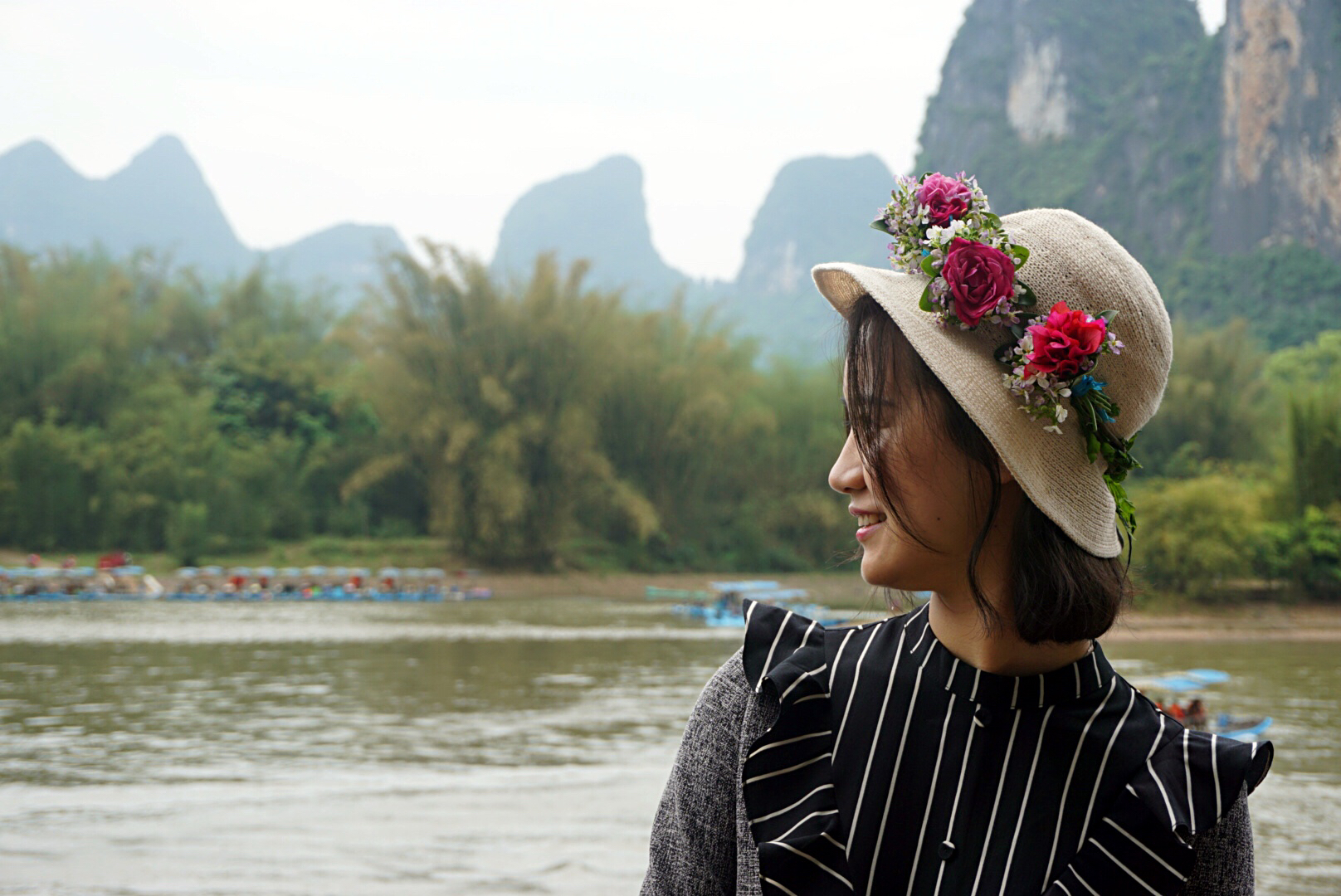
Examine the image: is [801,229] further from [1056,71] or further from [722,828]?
[722,828]

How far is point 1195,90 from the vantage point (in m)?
63.2

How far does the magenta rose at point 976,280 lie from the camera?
94 centimetres

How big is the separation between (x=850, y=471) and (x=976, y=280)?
18 centimetres

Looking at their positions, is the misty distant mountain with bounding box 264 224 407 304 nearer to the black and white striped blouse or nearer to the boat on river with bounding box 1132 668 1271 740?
the boat on river with bounding box 1132 668 1271 740

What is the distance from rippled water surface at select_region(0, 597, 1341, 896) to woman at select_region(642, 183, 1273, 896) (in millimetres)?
5669

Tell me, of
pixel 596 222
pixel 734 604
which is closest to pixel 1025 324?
pixel 734 604

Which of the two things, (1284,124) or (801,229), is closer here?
(1284,124)

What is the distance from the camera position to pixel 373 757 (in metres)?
9.48

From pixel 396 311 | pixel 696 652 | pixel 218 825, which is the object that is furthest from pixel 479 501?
pixel 218 825

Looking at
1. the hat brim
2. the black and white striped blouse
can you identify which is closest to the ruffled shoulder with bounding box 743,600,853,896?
the black and white striped blouse

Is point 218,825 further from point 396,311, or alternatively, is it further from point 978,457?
point 396,311

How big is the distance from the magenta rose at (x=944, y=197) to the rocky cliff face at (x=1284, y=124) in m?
59.0

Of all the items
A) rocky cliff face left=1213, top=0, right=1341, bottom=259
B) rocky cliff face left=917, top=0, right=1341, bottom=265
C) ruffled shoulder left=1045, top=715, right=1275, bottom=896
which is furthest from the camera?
rocky cliff face left=917, top=0, right=1341, bottom=265

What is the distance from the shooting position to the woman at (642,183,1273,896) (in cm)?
91
